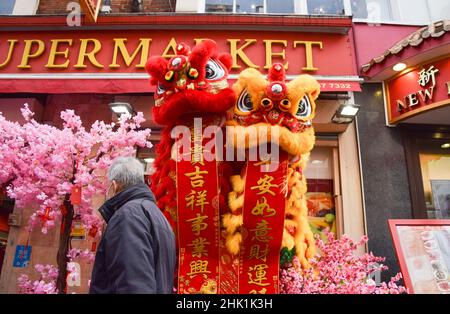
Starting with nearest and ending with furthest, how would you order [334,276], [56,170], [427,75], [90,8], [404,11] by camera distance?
[334,276] < [56,170] < [427,75] < [90,8] < [404,11]

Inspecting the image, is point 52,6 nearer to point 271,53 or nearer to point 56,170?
point 271,53

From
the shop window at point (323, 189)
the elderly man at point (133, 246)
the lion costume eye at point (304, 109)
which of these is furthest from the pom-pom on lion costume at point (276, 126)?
the shop window at point (323, 189)

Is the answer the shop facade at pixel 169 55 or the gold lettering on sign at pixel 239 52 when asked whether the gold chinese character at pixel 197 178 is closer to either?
the shop facade at pixel 169 55

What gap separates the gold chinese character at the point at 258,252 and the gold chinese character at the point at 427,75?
11.9ft

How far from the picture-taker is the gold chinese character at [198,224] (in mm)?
2848

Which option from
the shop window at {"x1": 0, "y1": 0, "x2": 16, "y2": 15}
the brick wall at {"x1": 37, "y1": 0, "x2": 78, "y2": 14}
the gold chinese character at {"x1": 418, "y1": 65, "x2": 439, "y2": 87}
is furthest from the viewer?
the shop window at {"x1": 0, "y1": 0, "x2": 16, "y2": 15}

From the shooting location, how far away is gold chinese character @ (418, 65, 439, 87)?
4.76 m

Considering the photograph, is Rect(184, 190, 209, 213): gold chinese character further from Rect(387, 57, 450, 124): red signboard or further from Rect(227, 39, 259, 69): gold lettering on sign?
Rect(387, 57, 450, 124): red signboard

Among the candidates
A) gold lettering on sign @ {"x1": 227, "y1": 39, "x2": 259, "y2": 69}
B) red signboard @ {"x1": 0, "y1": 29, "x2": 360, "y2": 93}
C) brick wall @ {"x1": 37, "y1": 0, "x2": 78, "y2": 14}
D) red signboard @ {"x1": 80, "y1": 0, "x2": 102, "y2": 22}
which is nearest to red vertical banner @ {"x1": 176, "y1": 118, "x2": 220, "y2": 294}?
red signboard @ {"x1": 0, "y1": 29, "x2": 360, "y2": 93}

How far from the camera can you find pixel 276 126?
108 inches

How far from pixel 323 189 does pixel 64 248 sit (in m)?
3.71

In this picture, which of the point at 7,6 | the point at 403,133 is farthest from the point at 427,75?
the point at 7,6

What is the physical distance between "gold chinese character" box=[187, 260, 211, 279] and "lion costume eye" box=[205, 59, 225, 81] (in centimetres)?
156

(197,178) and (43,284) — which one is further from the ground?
(197,178)
